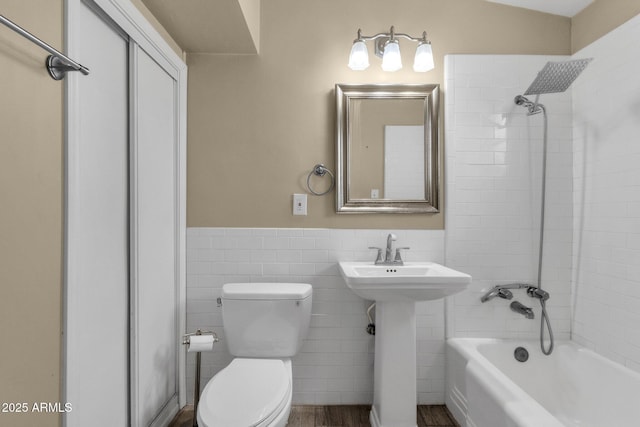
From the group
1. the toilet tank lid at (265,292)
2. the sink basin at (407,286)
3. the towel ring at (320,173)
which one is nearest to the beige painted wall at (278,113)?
the towel ring at (320,173)

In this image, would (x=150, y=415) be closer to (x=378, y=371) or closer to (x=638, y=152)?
(x=378, y=371)

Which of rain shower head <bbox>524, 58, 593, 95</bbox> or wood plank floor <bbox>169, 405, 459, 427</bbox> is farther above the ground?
rain shower head <bbox>524, 58, 593, 95</bbox>

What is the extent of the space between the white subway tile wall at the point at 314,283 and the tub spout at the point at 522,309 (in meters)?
0.40

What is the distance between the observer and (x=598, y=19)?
1915 mm

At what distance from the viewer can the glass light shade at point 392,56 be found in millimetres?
1945

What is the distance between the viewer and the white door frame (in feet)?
3.67

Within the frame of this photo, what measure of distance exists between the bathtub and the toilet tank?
85cm

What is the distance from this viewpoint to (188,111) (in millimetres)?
2098

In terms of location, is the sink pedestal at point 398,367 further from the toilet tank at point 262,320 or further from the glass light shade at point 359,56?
the glass light shade at point 359,56

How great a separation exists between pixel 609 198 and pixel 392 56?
1.33 metres

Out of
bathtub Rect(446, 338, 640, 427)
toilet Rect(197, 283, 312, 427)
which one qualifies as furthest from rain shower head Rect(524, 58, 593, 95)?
toilet Rect(197, 283, 312, 427)

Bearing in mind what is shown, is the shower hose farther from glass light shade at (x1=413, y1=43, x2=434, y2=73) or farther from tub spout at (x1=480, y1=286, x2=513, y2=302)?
glass light shade at (x1=413, y1=43, x2=434, y2=73)

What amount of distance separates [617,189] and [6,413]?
2.50 metres

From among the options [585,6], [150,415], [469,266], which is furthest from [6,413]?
[585,6]
